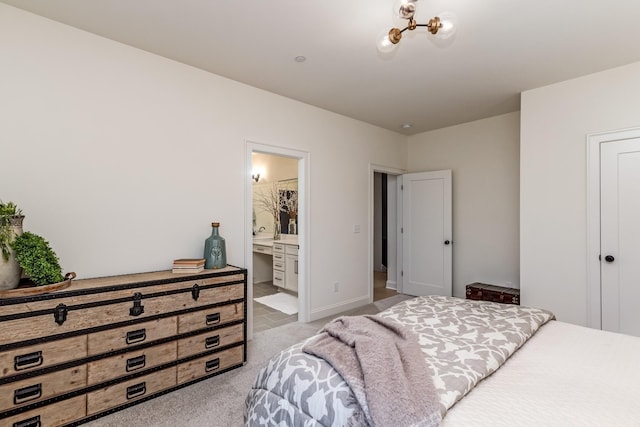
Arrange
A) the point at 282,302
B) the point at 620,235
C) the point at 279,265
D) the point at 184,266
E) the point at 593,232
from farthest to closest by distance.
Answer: the point at 279,265 → the point at 282,302 → the point at 593,232 → the point at 620,235 → the point at 184,266

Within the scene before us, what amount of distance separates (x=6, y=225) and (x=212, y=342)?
1545mm

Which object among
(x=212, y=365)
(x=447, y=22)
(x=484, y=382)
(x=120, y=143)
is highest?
(x=447, y=22)

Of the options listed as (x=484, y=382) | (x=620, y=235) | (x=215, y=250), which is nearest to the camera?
(x=484, y=382)

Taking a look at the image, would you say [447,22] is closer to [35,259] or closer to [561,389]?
[561,389]

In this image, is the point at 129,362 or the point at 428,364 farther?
the point at 129,362

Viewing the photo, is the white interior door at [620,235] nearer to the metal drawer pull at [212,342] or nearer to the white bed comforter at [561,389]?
the white bed comforter at [561,389]

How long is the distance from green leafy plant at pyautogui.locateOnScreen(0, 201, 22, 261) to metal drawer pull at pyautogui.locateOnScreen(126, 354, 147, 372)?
97 cm

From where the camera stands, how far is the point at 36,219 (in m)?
2.15

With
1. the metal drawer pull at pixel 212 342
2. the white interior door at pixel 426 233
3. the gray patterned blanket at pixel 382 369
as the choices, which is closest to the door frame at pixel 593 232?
the white interior door at pixel 426 233

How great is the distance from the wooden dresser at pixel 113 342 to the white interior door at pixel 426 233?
3.18 m

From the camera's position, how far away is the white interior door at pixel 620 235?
282 cm

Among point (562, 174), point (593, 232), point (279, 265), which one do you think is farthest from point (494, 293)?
point (279, 265)

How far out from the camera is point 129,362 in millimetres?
2131

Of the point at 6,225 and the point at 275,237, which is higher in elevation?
the point at 6,225
